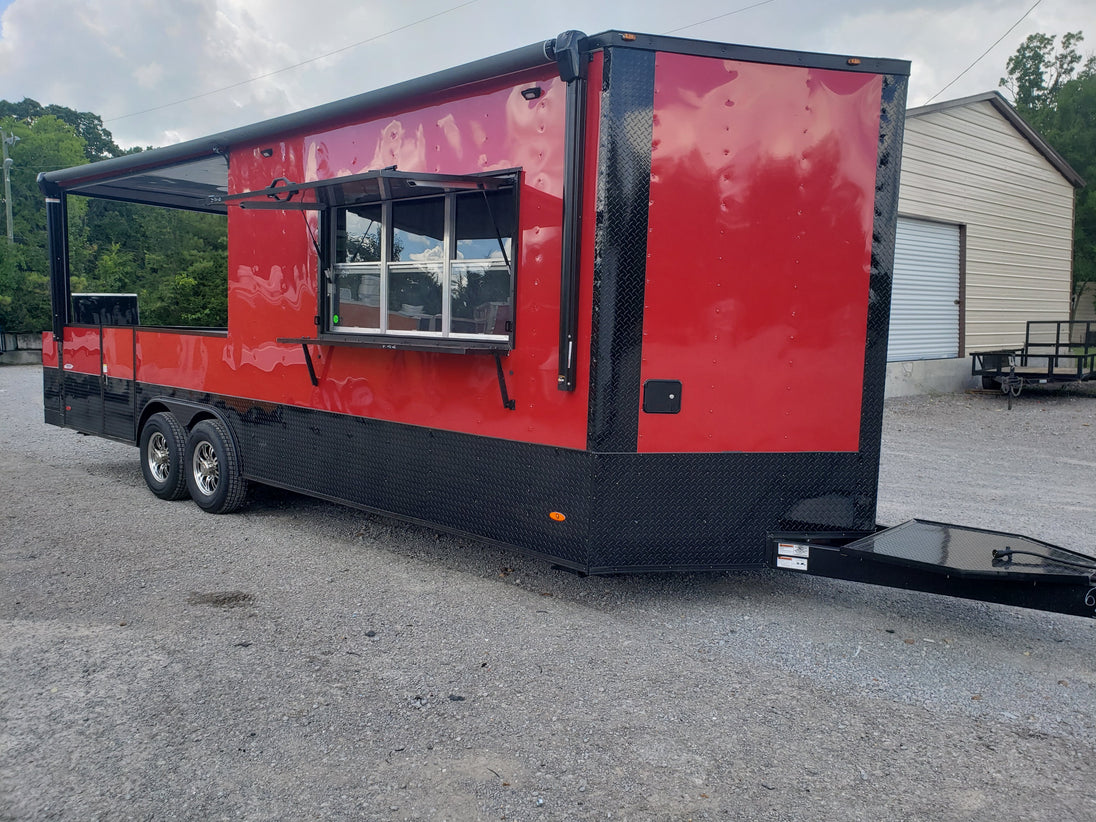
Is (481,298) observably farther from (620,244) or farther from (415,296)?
(620,244)

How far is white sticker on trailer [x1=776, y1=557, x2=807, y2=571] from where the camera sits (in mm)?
4375

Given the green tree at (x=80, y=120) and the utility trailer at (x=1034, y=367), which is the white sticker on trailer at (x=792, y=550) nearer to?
the utility trailer at (x=1034, y=367)

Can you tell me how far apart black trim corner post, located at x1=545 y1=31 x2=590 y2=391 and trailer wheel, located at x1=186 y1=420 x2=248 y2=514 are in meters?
3.44

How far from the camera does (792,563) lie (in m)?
4.40

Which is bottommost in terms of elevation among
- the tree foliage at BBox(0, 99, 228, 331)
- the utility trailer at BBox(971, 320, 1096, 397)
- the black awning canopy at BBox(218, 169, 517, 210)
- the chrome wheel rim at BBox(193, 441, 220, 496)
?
the chrome wheel rim at BBox(193, 441, 220, 496)

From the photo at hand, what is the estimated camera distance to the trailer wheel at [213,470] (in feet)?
21.9

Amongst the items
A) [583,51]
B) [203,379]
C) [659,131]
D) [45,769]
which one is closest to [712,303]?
[659,131]

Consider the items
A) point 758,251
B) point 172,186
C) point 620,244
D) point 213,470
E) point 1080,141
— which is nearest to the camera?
point 620,244

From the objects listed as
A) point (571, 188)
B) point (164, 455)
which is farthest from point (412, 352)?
point (164, 455)

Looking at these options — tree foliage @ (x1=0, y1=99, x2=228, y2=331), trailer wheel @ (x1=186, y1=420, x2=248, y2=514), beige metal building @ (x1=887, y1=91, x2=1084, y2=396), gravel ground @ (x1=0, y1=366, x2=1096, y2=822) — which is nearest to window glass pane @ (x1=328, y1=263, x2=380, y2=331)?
gravel ground @ (x1=0, y1=366, x2=1096, y2=822)

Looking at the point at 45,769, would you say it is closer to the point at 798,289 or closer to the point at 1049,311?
the point at 798,289

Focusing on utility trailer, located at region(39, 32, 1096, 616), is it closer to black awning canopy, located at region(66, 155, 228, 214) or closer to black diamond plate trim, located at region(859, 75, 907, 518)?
black diamond plate trim, located at region(859, 75, 907, 518)

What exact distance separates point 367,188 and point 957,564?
384 centimetres

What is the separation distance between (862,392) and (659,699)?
6.74 feet
